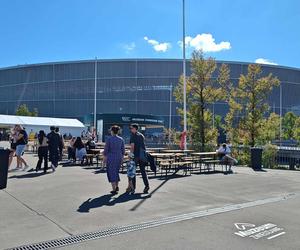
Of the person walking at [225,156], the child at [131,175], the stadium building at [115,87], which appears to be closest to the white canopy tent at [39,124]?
the stadium building at [115,87]

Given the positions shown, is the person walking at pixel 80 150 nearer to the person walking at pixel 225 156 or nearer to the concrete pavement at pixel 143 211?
the concrete pavement at pixel 143 211

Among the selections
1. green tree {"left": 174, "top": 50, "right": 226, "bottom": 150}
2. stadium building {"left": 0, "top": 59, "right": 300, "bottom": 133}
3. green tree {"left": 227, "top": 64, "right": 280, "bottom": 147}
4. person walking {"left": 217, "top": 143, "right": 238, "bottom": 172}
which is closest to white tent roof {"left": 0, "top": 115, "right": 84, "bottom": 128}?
green tree {"left": 174, "top": 50, "right": 226, "bottom": 150}

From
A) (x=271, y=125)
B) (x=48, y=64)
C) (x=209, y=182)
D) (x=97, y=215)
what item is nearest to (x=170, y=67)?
(x=48, y=64)

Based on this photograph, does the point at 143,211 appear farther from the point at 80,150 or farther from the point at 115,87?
the point at 115,87

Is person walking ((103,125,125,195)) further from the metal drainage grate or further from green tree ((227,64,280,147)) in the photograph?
green tree ((227,64,280,147))

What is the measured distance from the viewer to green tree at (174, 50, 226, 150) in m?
26.6

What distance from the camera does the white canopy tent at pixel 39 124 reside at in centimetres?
4903

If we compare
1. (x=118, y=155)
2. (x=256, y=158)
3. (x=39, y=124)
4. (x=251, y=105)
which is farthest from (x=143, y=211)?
(x=39, y=124)

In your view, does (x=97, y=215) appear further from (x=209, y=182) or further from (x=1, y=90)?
(x=1, y=90)

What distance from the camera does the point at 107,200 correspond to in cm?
877

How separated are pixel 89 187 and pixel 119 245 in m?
5.44

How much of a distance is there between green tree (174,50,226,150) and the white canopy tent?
26.8 metres

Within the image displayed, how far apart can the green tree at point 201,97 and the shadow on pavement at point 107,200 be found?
17195 mm

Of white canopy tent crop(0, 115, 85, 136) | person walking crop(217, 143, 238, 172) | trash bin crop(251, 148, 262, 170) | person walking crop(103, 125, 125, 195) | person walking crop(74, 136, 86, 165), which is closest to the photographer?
person walking crop(103, 125, 125, 195)
